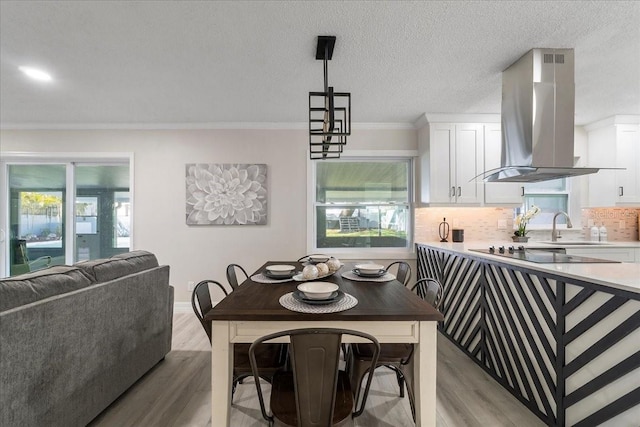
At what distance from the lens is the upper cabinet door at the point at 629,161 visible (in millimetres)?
3678

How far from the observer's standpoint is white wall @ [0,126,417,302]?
13.1 feet

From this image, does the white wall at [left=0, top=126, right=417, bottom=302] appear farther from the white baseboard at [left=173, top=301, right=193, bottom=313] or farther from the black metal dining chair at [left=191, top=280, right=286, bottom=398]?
the black metal dining chair at [left=191, top=280, right=286, bottom=398]

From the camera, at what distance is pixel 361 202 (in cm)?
410

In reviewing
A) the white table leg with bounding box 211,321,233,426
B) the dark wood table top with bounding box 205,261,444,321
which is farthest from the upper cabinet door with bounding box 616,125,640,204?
the white table leg with bounding box 211,321,233,426

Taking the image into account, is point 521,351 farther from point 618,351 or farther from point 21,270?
point 21,270

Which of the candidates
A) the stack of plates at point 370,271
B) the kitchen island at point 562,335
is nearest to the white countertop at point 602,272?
the kitchen island at point 562,335

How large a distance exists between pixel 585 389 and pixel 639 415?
0.78ft

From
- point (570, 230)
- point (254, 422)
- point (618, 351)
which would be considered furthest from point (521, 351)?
point (570, 230)

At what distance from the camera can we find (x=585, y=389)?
1588mm

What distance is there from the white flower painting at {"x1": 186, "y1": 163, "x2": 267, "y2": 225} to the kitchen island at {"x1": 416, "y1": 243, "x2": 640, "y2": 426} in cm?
253

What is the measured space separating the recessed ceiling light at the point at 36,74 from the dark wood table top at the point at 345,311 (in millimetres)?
2561

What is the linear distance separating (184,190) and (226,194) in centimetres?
56

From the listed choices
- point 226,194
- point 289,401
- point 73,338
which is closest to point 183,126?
point 226,194

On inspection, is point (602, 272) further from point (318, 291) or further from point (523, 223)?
point (523, 223)
